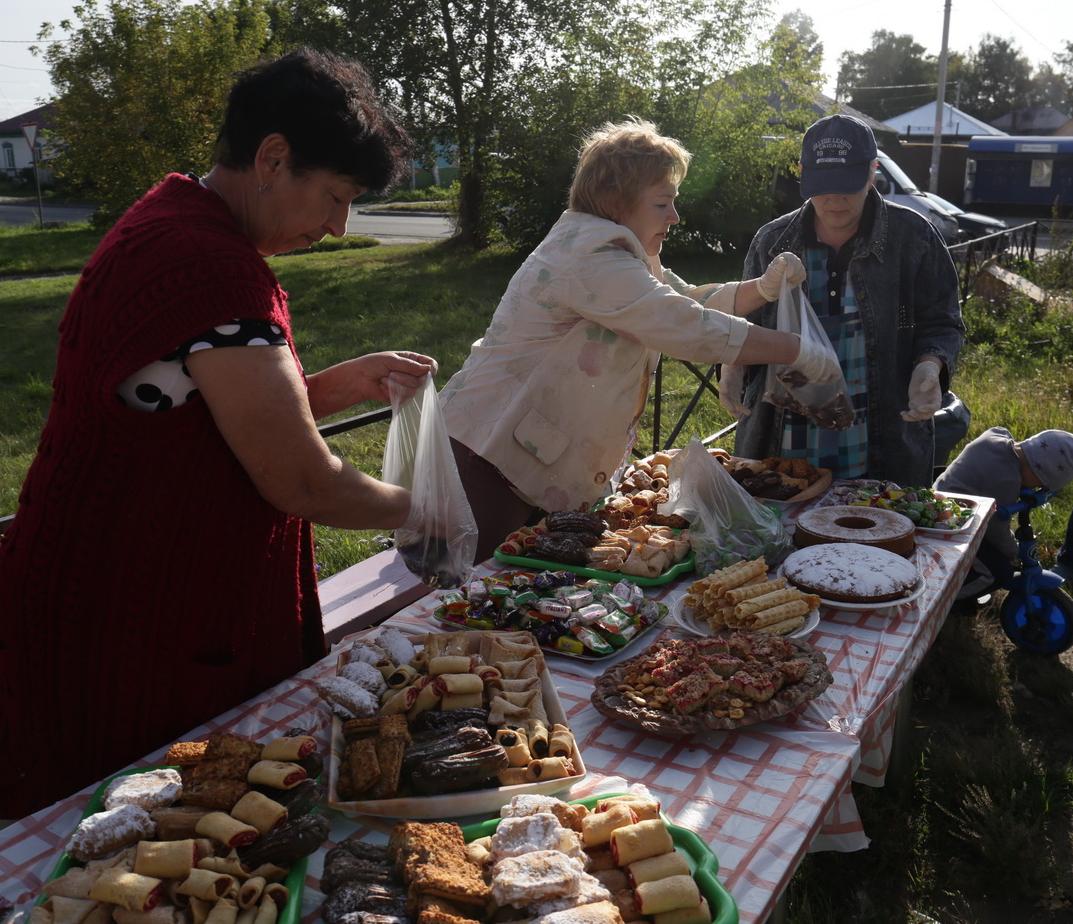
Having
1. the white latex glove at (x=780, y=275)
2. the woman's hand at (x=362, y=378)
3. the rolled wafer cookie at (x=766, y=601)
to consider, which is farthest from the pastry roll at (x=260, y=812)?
the white latex glove at (x=780, y=275)

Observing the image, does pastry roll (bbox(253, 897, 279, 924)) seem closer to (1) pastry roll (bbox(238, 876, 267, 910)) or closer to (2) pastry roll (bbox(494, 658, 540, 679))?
(1) pastry roll (bbox(238, 876, 267, 910))

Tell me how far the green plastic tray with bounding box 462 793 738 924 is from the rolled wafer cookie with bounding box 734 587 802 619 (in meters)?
0.71

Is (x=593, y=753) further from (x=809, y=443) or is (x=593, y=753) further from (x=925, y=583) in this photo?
(x=809, y=443)

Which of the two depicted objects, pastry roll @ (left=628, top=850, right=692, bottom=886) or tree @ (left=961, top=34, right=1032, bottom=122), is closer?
pastry roll @ (left=628, top=850, right=692, bottom=886)

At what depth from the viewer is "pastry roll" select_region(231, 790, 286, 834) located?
50.1 inches

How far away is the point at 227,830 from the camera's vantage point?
1.24 meters

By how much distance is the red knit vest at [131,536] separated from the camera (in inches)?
56.0

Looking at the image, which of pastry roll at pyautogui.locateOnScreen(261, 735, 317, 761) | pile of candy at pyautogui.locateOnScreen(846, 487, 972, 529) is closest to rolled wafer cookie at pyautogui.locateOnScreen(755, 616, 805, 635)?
pile of candy at pyautogui.locateOnScreen(846, 487, 972, 529)

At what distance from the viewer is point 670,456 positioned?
3.28 meters

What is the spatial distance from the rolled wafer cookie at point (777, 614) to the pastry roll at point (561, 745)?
62 centimetres

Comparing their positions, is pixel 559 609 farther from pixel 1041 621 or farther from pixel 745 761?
pixel 1041 621

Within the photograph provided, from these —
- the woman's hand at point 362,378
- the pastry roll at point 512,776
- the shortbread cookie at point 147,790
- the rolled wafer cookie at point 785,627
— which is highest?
the woman's hand at point 362,378

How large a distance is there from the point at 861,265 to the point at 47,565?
2.54 meters

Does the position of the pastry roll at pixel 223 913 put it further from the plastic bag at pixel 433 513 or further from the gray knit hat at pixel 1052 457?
the gray knit hat at pixel 1052 457
